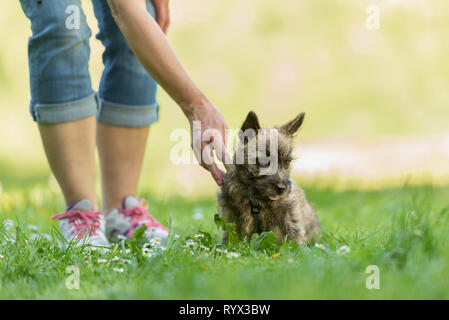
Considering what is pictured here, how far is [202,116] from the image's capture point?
9.01ft

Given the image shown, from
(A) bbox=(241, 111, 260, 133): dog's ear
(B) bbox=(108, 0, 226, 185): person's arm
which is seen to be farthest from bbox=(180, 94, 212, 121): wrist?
(A) bbox=(241, 111, 260, 133): dog's ear

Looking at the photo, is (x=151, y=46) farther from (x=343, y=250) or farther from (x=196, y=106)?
(x=343, y=250)

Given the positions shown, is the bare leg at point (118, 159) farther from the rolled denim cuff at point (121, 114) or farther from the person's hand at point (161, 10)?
the person's hand at point (161, 10)

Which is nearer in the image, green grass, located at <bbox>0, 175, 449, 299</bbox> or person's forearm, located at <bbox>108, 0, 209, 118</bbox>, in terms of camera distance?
green grass, located at <bbox>0, 175, 449, 299</bbox>

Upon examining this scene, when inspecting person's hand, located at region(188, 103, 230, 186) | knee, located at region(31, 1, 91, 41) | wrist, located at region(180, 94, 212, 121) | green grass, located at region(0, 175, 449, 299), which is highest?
knee, located at region(31, 1, 91, 41)

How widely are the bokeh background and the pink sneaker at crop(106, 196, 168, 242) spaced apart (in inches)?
173

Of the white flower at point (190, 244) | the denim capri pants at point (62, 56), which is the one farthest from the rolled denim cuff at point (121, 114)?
the white flower at point (190, 244)

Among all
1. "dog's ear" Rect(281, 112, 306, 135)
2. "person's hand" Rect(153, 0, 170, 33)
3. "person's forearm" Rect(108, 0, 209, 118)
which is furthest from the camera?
"person's hand" Rect(153, 0, 170, 33)

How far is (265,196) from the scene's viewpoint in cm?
294

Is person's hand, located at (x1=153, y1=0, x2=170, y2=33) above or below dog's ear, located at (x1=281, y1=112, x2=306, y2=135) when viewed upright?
above

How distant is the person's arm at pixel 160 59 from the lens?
2637 millimetres

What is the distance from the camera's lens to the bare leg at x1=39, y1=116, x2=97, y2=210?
304 cm

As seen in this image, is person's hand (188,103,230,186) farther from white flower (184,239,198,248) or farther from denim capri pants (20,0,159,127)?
denim capri pants (20,0,159,127)
